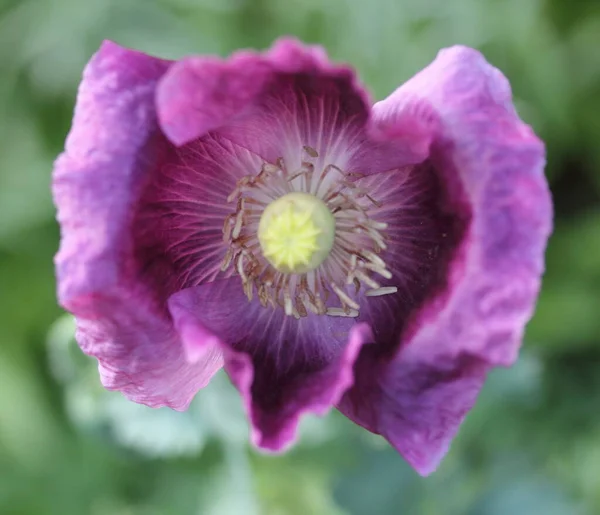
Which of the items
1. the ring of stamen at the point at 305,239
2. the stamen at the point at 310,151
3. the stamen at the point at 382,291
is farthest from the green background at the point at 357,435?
the stamen at the point at 310,151

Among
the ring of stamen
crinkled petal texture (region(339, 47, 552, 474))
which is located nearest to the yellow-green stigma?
the ring of stamen

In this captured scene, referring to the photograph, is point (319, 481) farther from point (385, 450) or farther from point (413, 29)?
point (413, 29)

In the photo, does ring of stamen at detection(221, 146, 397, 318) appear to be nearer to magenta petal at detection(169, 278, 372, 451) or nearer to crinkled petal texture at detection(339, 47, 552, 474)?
magenta petal at detection(169, 278, 372, 451)

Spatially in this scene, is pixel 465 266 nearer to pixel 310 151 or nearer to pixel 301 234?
pixel 301 234

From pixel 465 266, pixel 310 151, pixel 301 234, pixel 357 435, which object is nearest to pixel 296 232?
pixel 301 234

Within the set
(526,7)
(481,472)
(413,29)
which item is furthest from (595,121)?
(481,472)

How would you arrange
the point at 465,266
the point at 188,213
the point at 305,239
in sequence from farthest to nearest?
the point at 188,213 → the point at 305,239 → the point at 465,266
